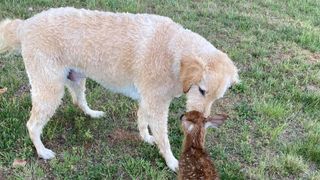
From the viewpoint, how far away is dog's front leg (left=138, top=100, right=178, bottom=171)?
4535mm

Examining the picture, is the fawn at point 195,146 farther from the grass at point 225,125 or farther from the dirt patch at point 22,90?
the dirt patch at point 22,90

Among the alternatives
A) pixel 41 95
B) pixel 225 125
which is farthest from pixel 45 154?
pixel 225 125

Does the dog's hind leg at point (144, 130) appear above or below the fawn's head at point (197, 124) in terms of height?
below

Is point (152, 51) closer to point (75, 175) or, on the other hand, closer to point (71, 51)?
point (71, 51)

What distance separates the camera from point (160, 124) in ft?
15.1

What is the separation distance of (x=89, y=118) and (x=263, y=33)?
3.67 meters

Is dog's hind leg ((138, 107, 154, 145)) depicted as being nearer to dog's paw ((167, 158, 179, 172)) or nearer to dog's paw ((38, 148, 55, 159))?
dog's paw ((167, 158, 179, 172))

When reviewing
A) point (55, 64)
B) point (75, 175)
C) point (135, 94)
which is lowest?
point (75, 175)

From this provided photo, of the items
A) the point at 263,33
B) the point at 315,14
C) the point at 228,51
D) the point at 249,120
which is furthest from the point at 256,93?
the point at 315,14

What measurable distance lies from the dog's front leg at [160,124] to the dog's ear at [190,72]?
574 millimetres

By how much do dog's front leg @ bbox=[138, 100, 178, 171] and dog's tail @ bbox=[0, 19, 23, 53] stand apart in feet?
4.22

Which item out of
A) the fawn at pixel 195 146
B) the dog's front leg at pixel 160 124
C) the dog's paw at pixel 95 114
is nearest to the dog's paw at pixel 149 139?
the dog's front leg at pixel 160 124

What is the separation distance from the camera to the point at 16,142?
15.8 feet

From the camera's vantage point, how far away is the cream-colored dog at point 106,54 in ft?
14.3
